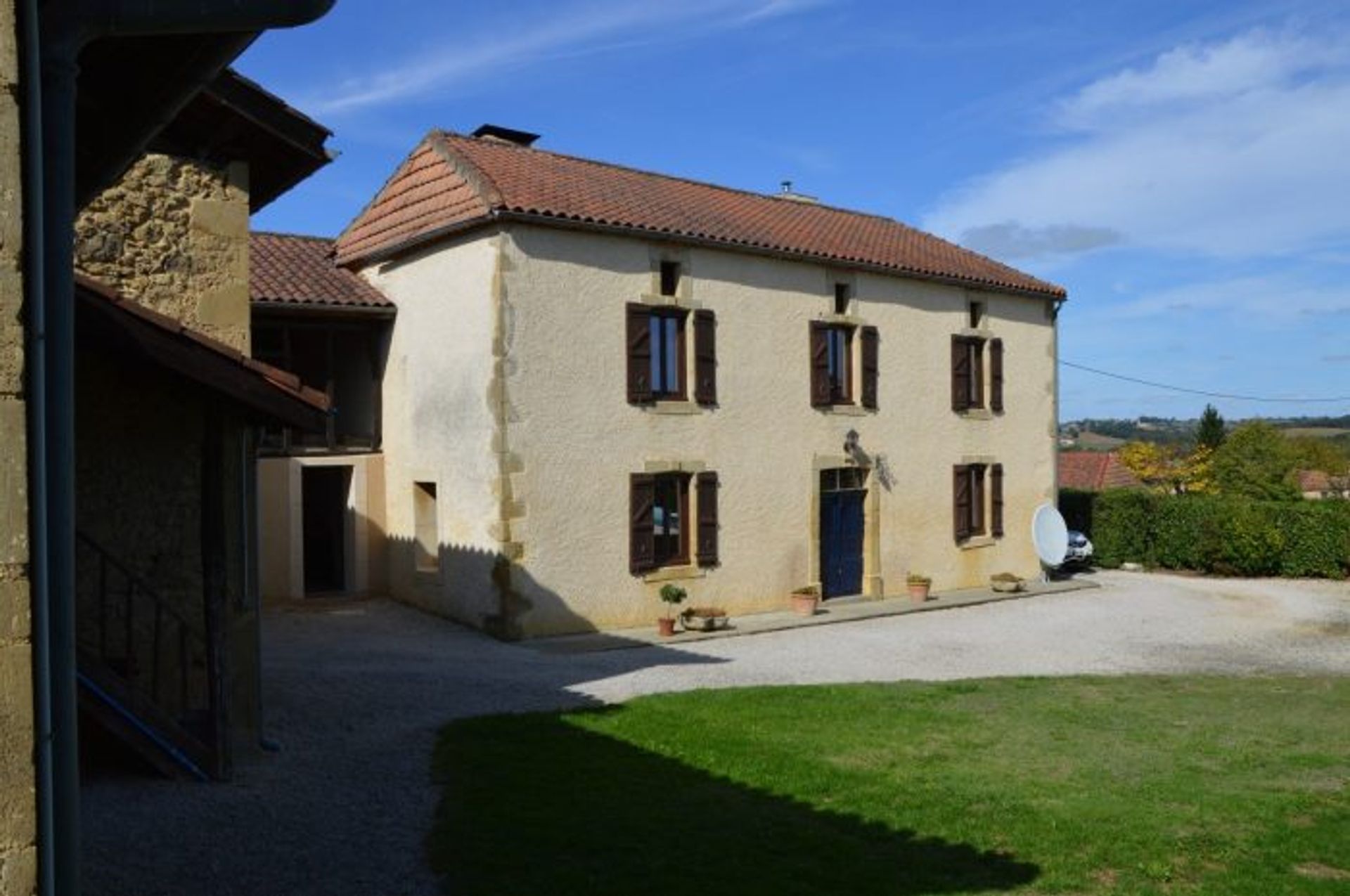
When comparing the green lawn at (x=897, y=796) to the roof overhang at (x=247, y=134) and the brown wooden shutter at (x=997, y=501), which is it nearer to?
the roof overhang at (x=247, y=134)

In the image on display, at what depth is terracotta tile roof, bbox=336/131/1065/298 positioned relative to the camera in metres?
15.2

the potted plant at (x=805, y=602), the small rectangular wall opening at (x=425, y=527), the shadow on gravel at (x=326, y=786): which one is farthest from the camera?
the potted plant at (x=805, y=602)

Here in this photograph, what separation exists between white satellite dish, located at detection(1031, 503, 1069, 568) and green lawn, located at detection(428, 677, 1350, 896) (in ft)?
32.0

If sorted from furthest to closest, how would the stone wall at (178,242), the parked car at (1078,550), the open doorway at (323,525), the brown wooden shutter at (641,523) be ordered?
the parked car at (1078,550) → the open doorway at (323,525) → the brown wooden shutter at (641,523) → the stone wall at (178,242)

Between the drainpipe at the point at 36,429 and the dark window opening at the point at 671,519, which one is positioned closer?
the drainpipe at the point at 36,429

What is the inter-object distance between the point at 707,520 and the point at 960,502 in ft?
20.8

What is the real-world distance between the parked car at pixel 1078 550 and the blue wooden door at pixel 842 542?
22.1 ft

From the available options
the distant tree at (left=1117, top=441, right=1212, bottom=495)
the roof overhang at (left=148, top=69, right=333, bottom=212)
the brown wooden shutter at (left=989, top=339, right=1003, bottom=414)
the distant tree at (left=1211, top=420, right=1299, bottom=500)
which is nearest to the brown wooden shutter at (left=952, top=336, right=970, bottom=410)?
the brown wooden shutter at (left=989, top=339, right=1003, bottom=414)

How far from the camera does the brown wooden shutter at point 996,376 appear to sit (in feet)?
70.5

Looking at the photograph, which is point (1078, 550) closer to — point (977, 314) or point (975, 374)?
point (975, 374)

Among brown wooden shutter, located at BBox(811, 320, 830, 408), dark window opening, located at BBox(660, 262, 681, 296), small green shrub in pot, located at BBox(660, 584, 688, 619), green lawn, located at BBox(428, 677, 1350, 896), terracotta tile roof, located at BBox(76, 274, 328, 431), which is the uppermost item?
dark window opening, located at BBox(660, 262, 681, 296)

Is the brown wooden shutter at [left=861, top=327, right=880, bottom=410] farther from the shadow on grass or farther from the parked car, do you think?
the shadow on grass

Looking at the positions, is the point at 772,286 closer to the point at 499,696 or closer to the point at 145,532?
the point at 499,696

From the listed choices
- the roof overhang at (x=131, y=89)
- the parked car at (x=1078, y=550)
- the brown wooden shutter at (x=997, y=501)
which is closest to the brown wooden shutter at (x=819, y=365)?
the brown wooden shutter at (x=997, y=501)
